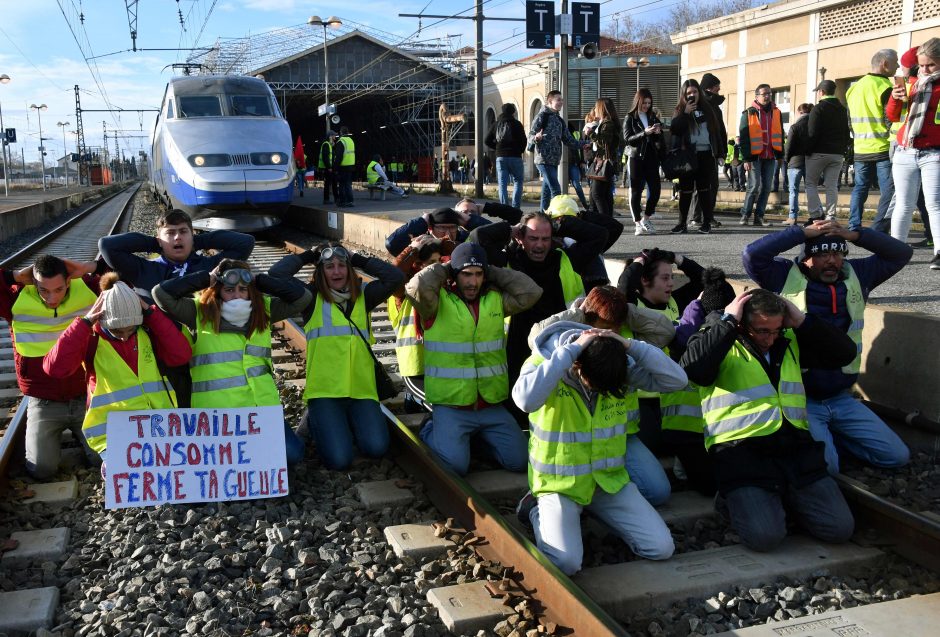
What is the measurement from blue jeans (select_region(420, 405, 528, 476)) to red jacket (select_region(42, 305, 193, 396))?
1558 mm

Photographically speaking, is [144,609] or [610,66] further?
[610,66]

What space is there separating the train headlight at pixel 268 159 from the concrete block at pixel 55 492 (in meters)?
10.9

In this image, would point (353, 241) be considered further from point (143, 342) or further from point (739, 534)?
point (739, 534)

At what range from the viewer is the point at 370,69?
194ft

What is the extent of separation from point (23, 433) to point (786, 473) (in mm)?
4780

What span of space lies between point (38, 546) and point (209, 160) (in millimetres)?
11778

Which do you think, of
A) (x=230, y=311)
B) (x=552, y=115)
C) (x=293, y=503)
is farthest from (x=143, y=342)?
(x=552, y=115)

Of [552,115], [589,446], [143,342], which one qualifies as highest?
[552,115]

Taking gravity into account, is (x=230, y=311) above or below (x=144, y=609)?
above

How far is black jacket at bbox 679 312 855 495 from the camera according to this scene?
4805 mm

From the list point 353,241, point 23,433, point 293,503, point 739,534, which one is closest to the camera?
point 739,534

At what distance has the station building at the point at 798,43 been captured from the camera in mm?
26723

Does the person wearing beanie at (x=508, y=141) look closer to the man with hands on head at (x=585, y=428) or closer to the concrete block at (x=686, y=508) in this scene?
the concrete block at (x=686, y=508)

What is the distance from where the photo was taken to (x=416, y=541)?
15.0 feet
